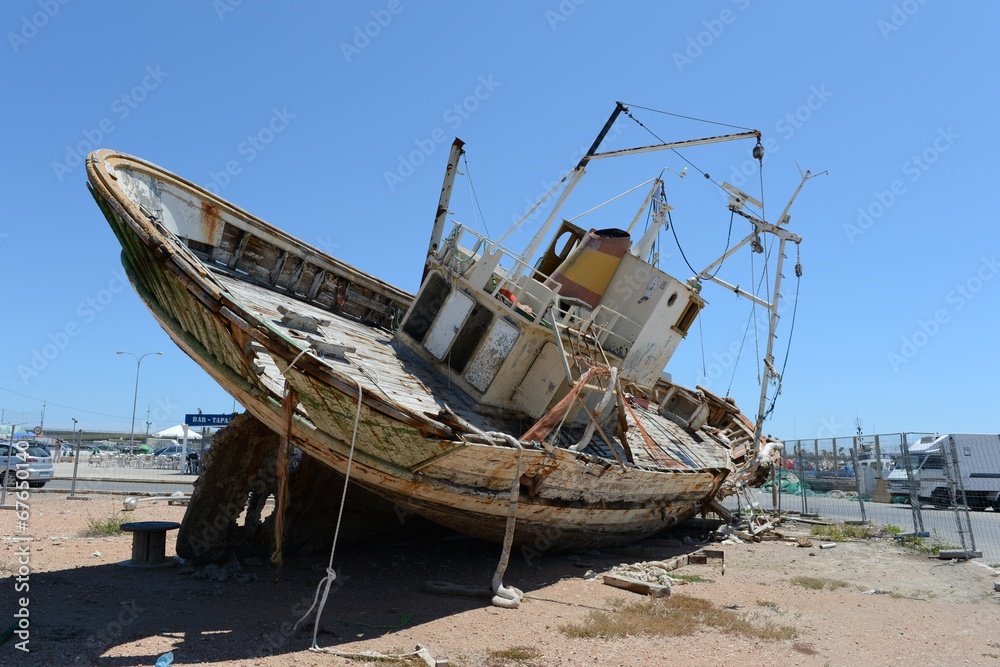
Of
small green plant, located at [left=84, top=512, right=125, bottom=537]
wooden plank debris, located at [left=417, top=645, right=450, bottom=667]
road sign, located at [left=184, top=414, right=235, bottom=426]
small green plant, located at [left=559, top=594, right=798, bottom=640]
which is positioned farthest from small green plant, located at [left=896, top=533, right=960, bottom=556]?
road sign, located at [left=184, top=414, right=235, bottom=426]

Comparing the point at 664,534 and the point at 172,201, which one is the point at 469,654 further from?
the point at 664,534

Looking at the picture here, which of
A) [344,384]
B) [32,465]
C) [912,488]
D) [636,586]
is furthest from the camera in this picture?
[32,465]

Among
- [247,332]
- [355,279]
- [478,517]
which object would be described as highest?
[355,279]

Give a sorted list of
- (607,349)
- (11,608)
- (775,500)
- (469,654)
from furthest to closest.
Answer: (775,500) → (607,349) → (11,608) → (469,654)

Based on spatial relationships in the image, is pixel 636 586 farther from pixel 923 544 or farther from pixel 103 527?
pixel 103 527

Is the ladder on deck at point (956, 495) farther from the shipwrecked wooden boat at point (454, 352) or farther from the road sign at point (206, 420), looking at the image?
the road sign at point (206, 420)

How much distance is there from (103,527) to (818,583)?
11.6 m

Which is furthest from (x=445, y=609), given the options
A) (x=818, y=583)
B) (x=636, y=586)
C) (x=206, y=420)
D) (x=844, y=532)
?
(x=206, y=420)

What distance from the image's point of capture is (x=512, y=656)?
6.00 m

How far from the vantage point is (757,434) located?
17375mm

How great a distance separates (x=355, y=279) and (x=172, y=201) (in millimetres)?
3458

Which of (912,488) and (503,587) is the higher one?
(912,488)

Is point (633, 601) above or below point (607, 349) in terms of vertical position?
below

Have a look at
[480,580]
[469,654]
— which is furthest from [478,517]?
[469,654]
